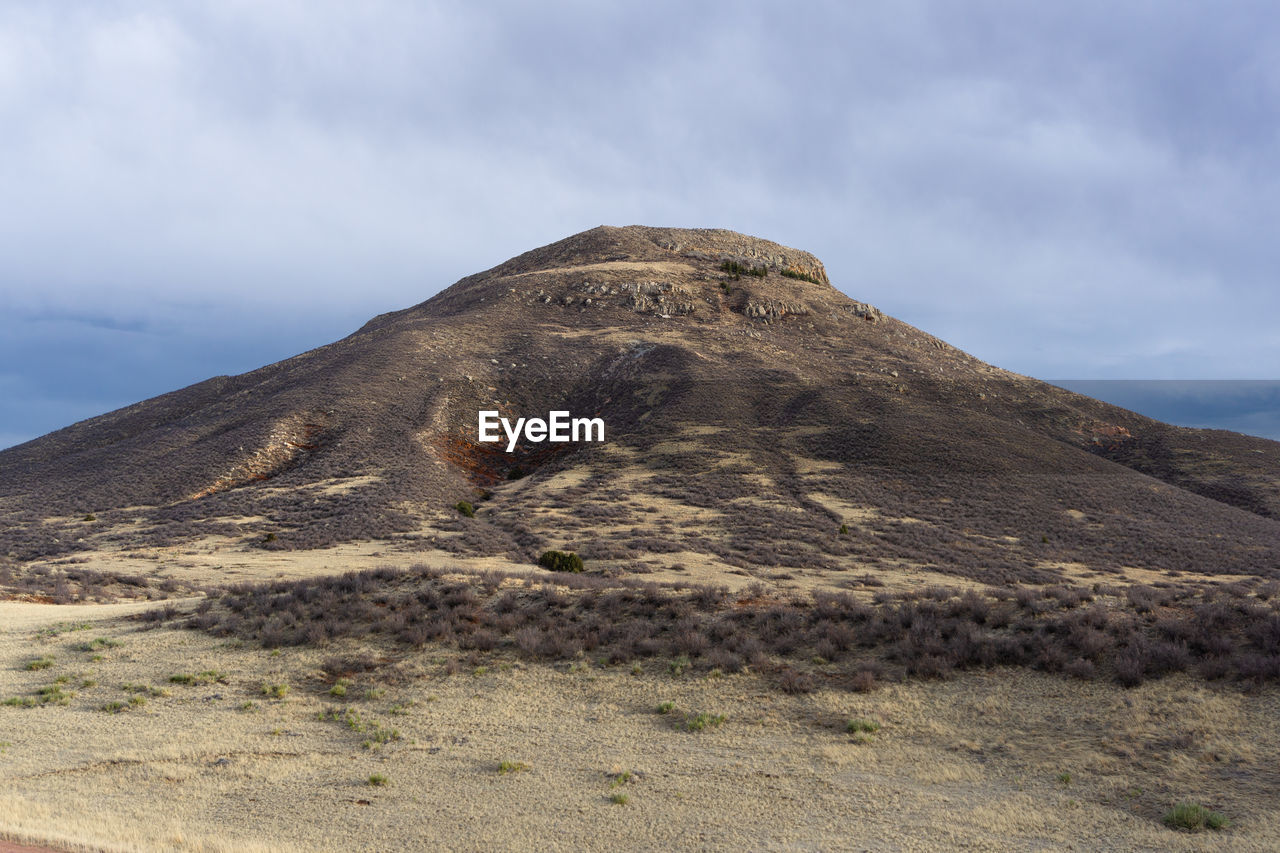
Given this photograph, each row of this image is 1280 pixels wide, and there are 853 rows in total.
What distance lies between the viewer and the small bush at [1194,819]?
28.0 ft

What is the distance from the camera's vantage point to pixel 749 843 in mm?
8562

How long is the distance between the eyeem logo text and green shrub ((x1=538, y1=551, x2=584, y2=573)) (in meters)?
28.2

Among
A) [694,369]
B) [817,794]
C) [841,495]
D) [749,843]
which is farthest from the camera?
[694,369]

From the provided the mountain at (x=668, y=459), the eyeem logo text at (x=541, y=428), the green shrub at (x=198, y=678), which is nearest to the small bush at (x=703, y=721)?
the green shrub at (x=198, y=678)

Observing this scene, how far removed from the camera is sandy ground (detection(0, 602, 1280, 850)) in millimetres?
8773

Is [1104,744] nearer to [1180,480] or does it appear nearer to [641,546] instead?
[641,546]

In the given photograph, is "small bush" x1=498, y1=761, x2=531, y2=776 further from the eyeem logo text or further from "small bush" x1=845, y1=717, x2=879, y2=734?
the eyeem logo text

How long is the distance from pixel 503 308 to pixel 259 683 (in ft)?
220

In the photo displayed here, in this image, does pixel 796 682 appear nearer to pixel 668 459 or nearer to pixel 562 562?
pixel 562 562

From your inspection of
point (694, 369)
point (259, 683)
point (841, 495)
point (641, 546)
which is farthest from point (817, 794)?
point (694, 369)

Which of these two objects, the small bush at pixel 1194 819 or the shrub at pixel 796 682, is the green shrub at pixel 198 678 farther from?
the small bush at pixel 1194 819

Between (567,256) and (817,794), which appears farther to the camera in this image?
(567,256)

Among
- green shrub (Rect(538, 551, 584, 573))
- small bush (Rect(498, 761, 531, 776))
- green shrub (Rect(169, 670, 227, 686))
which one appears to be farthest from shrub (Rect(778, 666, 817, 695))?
green shrub (Rect(538, 551, 584, 573))

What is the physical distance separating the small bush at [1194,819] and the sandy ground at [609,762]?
22cm
